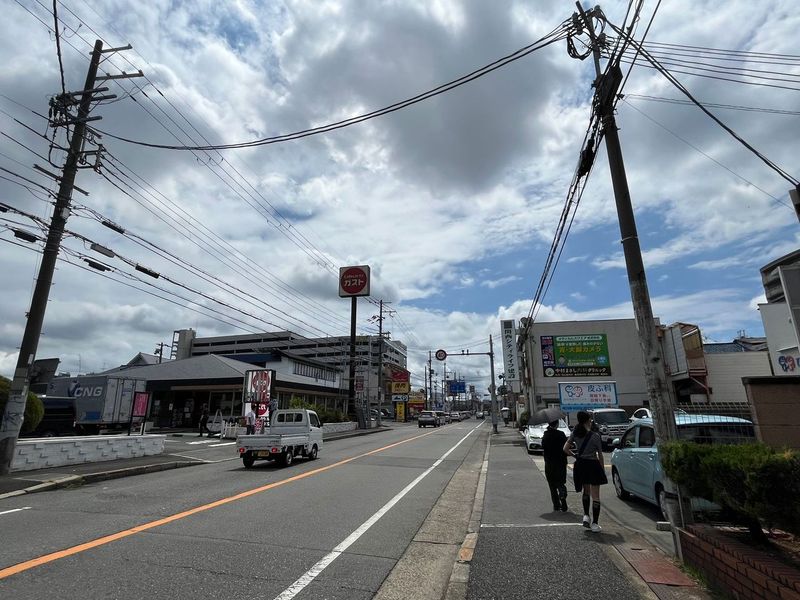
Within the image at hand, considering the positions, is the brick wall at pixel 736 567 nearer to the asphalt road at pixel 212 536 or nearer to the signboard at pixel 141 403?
the asphalt road at pixel 212 536

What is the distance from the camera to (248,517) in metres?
7.62

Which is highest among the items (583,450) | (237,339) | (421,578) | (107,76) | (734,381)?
(237,339)

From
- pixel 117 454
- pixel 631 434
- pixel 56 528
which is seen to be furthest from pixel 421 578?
pixel 117 454

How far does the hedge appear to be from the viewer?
3.79 metres

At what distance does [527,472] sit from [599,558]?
28.9ft

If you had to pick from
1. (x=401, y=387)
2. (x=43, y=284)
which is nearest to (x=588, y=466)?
(x=43, y=284)

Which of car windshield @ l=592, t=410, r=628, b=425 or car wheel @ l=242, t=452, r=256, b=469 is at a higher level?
car windshield @ l=592, t=410, r=628, b=425

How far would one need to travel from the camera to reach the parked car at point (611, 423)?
20969 mm

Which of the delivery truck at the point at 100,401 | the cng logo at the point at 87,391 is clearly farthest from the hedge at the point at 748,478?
the cng logo at the point at 87,391

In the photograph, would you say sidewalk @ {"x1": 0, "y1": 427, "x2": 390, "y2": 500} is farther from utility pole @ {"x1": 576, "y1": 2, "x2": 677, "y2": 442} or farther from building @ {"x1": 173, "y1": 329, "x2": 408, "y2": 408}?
building @ {"x1": 173, "y1": 329, "x2": 408, "y2": 408}

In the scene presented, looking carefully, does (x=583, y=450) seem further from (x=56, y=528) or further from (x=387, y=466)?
(x=387, y=466)

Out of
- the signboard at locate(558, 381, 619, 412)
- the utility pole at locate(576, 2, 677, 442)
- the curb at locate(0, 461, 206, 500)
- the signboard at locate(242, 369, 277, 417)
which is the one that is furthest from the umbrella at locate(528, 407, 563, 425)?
the signboard at locate(558, 381, 619, 412)

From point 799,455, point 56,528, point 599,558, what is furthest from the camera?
point 56,528

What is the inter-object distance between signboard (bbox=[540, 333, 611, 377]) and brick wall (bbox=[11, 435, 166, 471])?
114 feet
